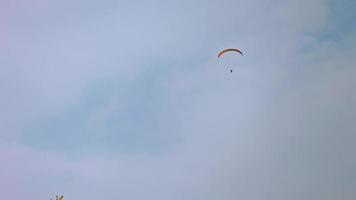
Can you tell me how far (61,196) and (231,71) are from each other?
100.0 ft

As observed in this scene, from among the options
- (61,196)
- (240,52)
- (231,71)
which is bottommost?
(61,196)

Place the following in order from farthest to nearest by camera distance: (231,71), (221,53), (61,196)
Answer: (221,53) → (231,71) → (61,196)

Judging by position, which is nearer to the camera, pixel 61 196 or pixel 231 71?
pixel 61 196

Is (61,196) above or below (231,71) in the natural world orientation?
below

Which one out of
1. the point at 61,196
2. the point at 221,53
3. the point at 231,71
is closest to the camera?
the point at 61,196

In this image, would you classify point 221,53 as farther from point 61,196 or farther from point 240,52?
point 61,196

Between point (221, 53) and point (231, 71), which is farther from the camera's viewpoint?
point (221, 53)

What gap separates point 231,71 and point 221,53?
5771 mm

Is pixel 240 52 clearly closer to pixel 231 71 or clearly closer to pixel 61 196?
pixel 231 71

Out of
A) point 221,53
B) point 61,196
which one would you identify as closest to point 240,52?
point 221,53

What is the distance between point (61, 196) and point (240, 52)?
35.1 m

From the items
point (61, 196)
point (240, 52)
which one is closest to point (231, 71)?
point (240, 52)

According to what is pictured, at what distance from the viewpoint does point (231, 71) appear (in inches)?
2714

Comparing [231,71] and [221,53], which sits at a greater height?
[221,53]
